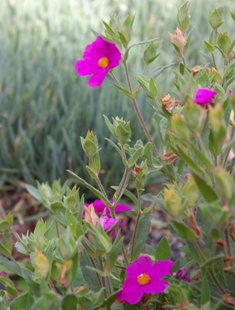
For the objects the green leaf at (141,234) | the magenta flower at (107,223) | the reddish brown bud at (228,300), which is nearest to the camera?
the reddish brown bud at (228,300)

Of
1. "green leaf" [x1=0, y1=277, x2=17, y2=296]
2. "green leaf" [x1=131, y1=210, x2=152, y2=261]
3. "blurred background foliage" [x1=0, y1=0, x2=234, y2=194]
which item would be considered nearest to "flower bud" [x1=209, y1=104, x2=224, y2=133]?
"green leaf" [x1=131, y1=210, x2=152, y2=261]

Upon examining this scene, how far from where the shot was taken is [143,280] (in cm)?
81

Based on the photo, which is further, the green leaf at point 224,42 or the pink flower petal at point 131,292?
the green leaf at point 224,42

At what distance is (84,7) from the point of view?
348cm

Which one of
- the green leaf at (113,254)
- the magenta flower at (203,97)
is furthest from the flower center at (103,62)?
the green leaf at (113,254)

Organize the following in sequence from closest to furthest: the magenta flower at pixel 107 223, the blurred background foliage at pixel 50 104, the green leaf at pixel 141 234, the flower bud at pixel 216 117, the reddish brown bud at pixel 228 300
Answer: the flower bud at pixel 216 117 < the reddish brown bud at pixel 228 300 < the magenta flower at pixel 107 223 < the green leaf at pixel 141 234 < the blurred background foliage at pixel 50 104

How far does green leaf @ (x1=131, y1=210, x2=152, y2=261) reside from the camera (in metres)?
0.95

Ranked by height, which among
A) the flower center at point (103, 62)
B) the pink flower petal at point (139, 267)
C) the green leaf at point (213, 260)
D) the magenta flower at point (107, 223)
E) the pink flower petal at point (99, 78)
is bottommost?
the pink flower petal at point (139, 267)

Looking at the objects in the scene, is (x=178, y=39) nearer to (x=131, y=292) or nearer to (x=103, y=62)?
(x=103, y=62)

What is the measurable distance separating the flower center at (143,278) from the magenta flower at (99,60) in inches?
13.4

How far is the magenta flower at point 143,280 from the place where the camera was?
0.79 meters

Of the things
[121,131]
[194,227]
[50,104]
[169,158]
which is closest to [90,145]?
[121,131]

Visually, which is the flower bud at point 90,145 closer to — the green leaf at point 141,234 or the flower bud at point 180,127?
the green leaf at point 141,234

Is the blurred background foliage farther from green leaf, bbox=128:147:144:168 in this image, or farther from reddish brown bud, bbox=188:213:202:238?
reddish brown bud, bbox=188:213:202:238
